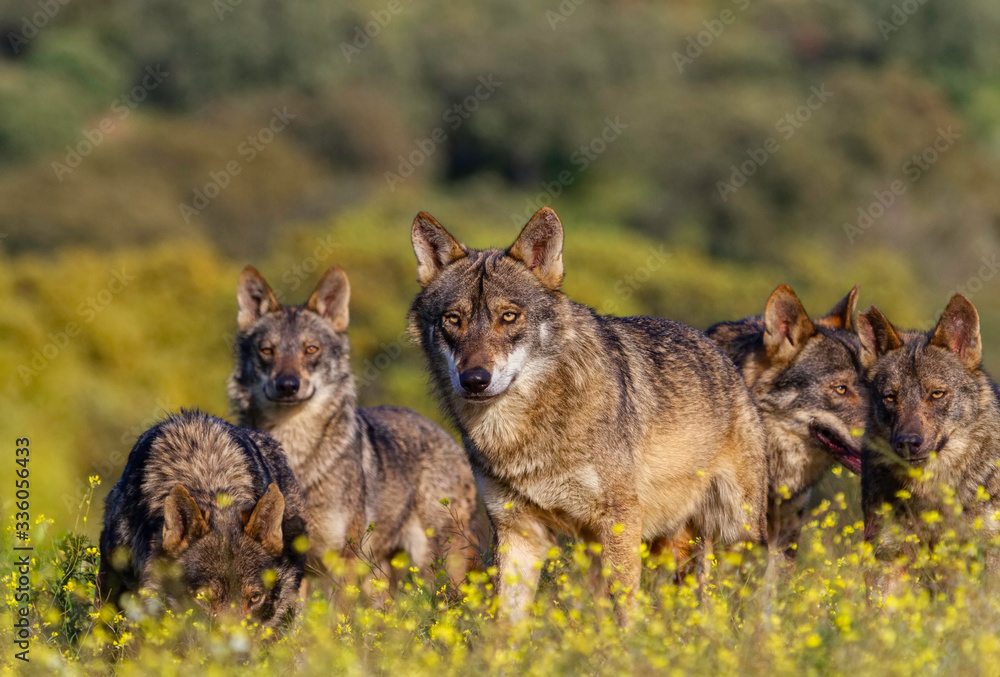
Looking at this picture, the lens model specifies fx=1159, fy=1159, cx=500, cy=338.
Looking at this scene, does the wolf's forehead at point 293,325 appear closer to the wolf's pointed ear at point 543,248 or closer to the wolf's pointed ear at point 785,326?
the wolf's pointed ear at point 543,248

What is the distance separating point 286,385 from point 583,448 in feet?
11.3

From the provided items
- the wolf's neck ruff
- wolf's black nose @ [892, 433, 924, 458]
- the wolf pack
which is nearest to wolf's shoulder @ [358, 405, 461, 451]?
the wolf's neck ruff

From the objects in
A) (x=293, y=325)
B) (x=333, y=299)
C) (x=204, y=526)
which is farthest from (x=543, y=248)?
(x=333, y=299)

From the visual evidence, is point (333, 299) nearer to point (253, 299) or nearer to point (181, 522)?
point (253, 299)

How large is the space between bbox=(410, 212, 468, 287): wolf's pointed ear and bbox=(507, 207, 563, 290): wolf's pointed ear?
1.19 feet

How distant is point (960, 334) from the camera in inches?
265

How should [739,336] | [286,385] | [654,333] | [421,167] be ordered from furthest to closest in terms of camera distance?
[421,167], [286,385], [739,336], [654,333]

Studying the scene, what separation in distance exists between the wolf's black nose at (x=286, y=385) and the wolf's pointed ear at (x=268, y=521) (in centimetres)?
277

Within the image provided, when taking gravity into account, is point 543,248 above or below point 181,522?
above

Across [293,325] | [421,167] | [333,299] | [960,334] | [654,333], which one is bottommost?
[421,167]

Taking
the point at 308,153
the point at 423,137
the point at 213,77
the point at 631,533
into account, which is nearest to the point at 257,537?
the point at 631,533

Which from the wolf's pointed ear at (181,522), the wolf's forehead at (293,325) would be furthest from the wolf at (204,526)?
the wolf's forehead at (293,325)

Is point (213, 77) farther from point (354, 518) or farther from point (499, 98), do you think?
point (354, 518)

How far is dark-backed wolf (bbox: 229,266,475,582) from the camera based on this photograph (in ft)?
29.2
